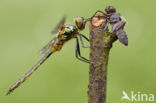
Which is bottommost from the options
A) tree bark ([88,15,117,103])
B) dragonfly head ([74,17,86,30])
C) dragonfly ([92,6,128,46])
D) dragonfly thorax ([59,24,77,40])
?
tree bark ([88,15,117,103])

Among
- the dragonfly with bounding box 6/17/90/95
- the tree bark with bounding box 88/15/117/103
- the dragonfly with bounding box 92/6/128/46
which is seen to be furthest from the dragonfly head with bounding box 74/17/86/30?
the tree bark with bounding box 88/15/117/103

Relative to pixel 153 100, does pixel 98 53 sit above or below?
above

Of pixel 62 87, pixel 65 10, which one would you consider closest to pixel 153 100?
pixel 62 87

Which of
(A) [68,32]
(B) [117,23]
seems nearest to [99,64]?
(B) [117,23]

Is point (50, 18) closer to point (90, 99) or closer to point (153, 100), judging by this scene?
point (153, 100)

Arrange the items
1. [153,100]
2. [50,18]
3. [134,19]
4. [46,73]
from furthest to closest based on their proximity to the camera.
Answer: [50,18] < [134,19] < [46,73] < [153,100]

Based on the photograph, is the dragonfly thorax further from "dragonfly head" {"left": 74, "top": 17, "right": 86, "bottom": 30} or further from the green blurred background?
the green blurred background

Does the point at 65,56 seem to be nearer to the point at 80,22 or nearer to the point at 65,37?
the point at 65,37
